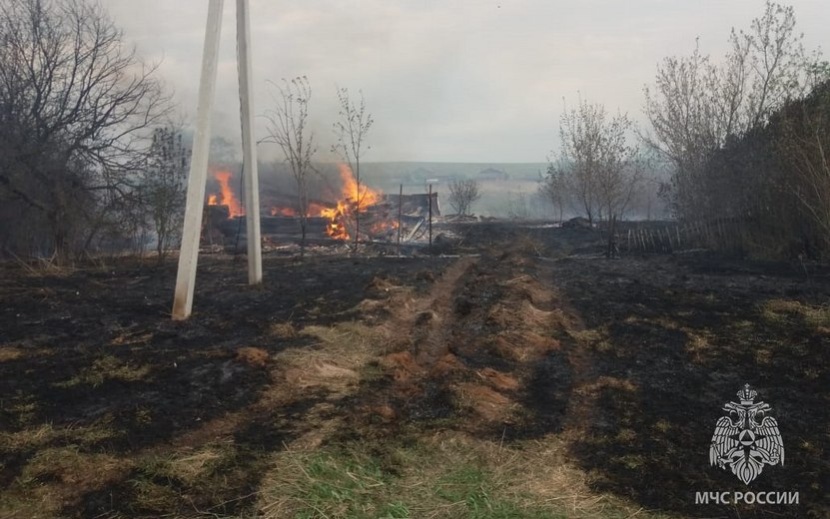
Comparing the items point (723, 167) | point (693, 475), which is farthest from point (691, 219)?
point (693, 475)

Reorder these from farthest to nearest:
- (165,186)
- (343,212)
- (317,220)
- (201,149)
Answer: (317,220)
(343,212)
(165,186)
(201,149)

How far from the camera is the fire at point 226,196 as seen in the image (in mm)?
31084

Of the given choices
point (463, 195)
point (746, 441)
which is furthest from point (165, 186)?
point (463, 195)

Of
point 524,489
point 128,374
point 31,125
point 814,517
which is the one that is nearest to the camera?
point 814,517

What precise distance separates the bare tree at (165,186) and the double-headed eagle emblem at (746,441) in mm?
14859

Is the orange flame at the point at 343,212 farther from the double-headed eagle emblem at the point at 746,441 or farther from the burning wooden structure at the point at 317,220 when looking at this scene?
the double-headed eagle emblem at the point at 746,441

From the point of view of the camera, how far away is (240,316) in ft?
33.3

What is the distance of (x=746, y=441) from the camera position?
5.13 metres

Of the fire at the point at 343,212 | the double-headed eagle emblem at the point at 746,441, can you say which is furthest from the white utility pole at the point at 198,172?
the fire at the point at 343,212

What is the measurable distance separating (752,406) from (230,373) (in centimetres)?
548

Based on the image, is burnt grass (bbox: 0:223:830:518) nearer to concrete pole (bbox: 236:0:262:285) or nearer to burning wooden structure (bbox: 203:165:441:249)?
Result: concrete pole (bbox: 236:0:262:285)

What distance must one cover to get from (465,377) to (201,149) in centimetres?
554

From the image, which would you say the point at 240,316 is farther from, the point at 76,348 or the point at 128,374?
the point at 128,374

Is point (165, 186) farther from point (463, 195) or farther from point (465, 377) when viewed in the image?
point (463, 195)
